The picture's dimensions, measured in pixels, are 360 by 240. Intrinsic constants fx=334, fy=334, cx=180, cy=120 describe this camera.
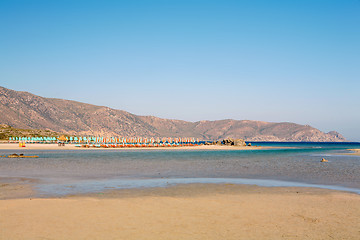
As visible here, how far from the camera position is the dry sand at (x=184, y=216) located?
358 inches

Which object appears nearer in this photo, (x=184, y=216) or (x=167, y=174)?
(x=184, y=216)

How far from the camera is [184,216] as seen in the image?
11.2 metres

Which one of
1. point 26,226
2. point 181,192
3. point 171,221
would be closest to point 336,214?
point 171,221

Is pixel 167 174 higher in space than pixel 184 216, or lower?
lower

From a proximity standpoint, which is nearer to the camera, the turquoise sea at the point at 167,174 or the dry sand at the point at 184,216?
the dry sand at the point at 184,216

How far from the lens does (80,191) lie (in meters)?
16.7

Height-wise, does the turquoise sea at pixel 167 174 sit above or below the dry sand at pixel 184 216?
below

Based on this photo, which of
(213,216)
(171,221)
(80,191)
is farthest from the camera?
(80,191)

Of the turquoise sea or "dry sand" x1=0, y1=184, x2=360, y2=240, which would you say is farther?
the turquoise sea

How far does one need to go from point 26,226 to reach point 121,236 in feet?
9.80

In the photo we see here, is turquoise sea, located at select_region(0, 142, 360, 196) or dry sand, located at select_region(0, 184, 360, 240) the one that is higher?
dry sand, located at select_region(0, 184, 360, 240)

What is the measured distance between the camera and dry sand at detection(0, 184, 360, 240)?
9.09m

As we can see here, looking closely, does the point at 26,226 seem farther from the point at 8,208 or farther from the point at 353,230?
the point at 353,230

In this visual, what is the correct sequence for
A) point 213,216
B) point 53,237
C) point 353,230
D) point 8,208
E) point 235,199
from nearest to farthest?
point 53,237 < point 353,230 < point 213,216 < point 8,208 < point 235,199
